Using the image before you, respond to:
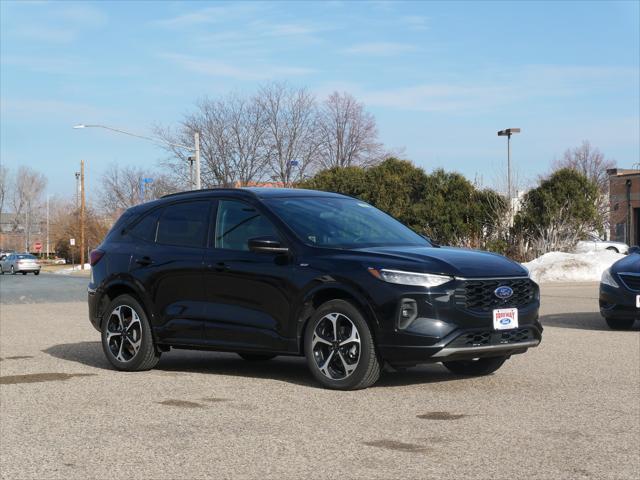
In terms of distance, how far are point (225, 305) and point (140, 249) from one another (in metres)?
1.39

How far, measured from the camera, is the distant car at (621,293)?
14.2 meters

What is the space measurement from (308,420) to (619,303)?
8387mm

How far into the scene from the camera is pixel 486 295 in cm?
841

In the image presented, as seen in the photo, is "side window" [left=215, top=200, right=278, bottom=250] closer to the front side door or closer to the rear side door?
the front side door

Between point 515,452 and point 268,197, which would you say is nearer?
point 515,452

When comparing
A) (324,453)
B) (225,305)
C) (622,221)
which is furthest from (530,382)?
(622,221)

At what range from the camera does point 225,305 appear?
9.35 meters

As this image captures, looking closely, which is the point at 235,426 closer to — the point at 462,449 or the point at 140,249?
the point at 462,449

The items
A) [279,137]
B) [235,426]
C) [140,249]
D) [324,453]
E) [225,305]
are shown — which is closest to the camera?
[324,453]

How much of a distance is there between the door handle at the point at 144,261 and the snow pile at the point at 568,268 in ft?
74.8

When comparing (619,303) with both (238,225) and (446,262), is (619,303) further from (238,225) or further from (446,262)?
(238,225)

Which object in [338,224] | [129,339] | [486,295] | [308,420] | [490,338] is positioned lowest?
[308,420]

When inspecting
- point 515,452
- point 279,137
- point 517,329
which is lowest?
point 515,452

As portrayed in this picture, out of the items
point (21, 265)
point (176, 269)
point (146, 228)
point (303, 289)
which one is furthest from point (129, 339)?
point (21, 265)
